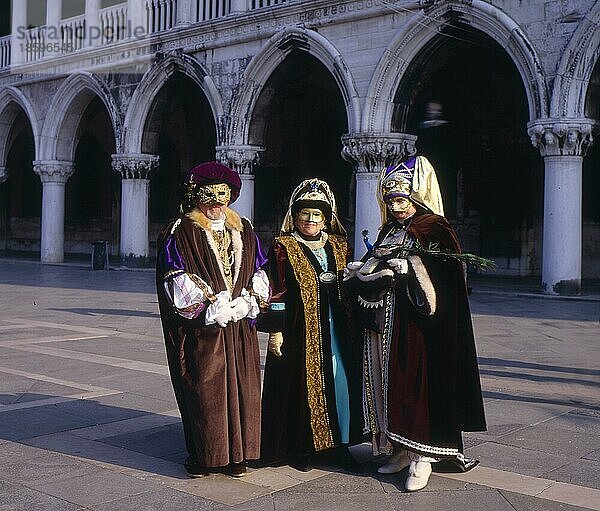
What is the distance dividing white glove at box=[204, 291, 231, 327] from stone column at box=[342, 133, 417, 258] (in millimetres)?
11282

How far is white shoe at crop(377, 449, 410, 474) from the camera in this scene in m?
4.30

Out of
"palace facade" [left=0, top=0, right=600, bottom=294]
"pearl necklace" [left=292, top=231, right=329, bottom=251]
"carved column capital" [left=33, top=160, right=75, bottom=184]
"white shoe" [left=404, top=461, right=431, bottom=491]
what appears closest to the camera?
"white shoe" [left=404, top=461, right=431, bottom=491]

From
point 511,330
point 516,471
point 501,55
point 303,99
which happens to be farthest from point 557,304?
point 303,99

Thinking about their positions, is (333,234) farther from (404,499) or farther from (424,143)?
(424,143)

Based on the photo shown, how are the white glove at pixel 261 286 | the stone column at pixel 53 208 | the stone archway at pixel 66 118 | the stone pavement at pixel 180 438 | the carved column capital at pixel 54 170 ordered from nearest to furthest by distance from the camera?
the stone pavement at pixel 180 438 < the white glove at pixel 261 286 < the stone archway at pixel 66 118 < the stone column at pixel 53 208 < the carved column capital at pixel 54 170

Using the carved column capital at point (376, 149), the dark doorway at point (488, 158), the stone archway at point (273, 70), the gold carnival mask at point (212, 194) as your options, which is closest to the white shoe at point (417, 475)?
the gold carnival mask at point (212, 194)

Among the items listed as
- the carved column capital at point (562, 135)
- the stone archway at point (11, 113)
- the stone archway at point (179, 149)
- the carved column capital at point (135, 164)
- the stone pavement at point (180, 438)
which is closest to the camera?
the stone pavement at point (180, 438)

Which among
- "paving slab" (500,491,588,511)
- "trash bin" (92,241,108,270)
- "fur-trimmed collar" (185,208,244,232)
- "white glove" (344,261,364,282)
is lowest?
"paving slab" (500,491,588,511)

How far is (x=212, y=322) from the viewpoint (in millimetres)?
4137

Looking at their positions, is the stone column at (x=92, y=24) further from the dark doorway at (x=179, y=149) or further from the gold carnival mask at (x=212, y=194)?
the gold carnival mask at (x=212, y=194)

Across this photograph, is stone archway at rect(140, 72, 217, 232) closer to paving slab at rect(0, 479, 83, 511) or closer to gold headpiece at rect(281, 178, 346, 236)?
gold headpiece at rect(281, 178, 346, 236)

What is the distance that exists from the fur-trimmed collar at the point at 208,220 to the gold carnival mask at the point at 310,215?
0.32m

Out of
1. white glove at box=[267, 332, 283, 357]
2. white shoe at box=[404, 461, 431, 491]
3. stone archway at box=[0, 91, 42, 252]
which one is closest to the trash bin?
stone archway at box=[0, 91, 42, 252]

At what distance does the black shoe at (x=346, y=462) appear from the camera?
14.3 ft
